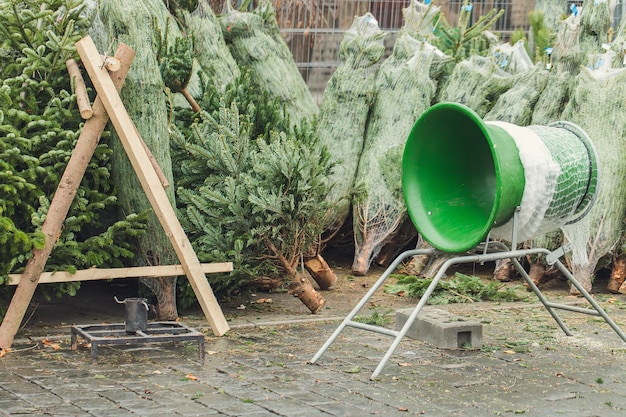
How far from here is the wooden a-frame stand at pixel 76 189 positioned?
5.81 m

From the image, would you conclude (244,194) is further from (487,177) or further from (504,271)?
(504,271)

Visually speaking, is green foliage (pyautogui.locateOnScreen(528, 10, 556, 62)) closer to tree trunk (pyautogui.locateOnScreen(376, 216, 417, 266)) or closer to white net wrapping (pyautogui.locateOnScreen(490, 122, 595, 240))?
tree trunk (pyautogui.locateOnScreen(376, 216, 417, 266))

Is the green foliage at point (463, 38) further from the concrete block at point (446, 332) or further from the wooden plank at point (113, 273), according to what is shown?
the wooden plank at point (113, 273)

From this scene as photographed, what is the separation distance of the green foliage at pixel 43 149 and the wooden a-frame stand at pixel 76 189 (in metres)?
0.09

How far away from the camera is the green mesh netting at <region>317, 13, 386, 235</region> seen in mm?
8883


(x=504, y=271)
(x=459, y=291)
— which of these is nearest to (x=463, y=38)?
(x=504, y=271)

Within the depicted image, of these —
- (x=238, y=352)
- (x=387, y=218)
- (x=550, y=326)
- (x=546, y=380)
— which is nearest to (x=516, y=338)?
(x=550, y=326)

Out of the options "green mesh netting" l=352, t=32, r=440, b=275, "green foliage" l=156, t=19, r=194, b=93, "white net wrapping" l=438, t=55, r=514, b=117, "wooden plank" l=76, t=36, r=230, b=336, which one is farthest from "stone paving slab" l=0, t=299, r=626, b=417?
"white net wrapping" l=438, t=55, r=514, b=117

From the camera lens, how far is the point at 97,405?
456 centimetres

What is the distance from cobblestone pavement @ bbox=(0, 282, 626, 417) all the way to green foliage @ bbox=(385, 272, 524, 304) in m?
1.05

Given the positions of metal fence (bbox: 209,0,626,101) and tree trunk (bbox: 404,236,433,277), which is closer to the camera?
tree trunk (bbox: 404,236,433,277)

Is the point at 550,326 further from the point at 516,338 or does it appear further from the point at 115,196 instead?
the point at 115,196

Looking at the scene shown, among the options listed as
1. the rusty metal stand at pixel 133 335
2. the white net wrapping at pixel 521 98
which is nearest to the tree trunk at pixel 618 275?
the white net wrapping at pixel 521 98

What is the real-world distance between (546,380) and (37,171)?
127 inches
